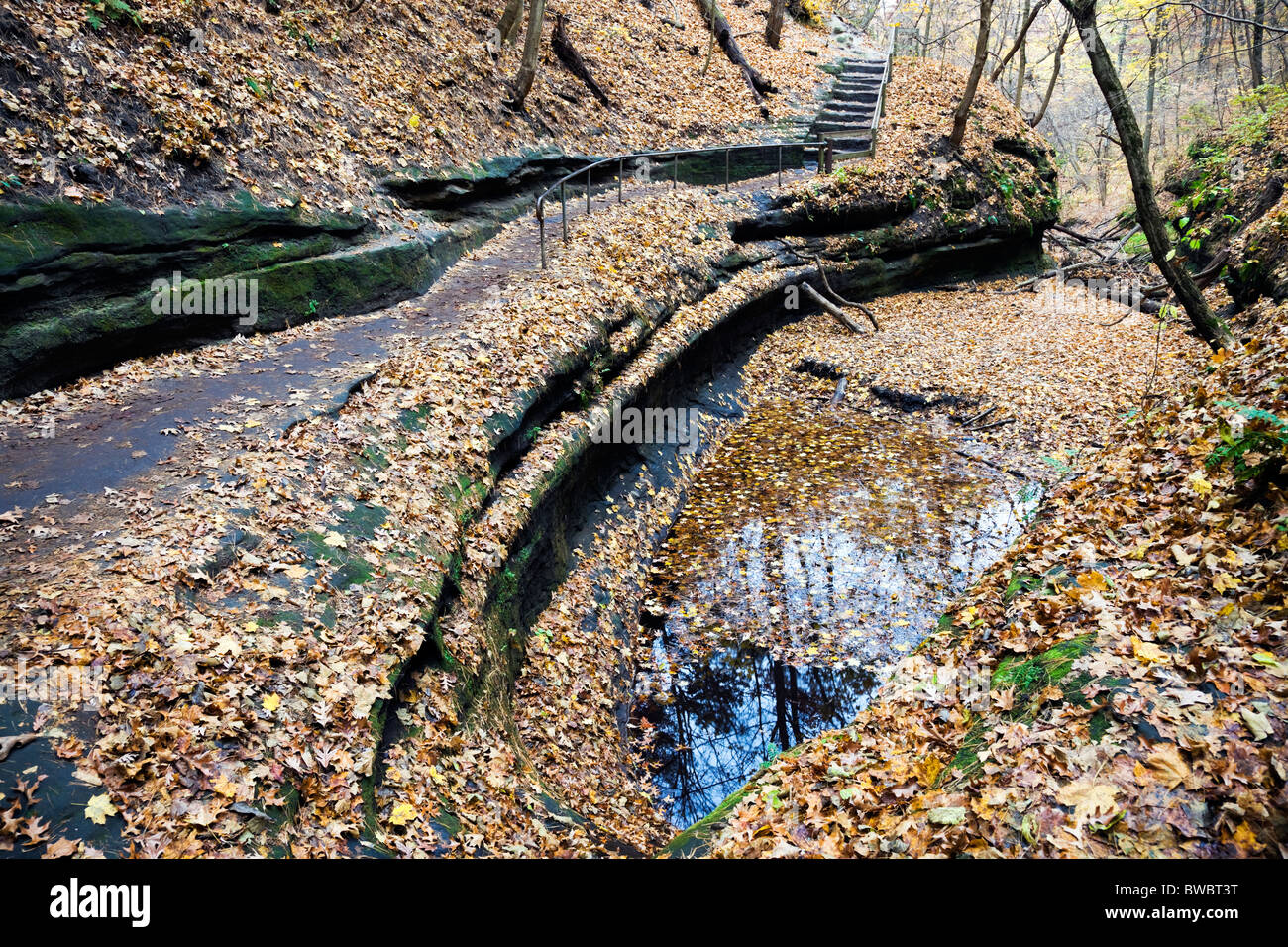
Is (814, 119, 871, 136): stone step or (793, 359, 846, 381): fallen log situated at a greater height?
(814, 119, 871, 136): stone step

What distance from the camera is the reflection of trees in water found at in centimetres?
698

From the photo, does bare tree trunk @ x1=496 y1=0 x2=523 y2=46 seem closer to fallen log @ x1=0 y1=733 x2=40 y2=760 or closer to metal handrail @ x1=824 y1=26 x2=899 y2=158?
metal handrail @ x1=824 y1=26 x2=899 y2=158

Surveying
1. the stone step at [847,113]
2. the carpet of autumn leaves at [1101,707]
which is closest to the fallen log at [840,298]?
the stone step at [847,113]

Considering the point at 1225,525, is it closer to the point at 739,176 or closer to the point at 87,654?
the point at 87,654

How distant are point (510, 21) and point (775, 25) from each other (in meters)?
14.5

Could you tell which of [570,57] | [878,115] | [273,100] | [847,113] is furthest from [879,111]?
[273,100]

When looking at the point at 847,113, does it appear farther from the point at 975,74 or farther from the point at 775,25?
the point at 775,25

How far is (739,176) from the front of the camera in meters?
20.8

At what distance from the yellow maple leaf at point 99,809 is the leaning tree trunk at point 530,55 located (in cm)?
1585

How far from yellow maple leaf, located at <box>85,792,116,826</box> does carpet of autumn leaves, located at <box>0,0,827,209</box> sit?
6.64 metres

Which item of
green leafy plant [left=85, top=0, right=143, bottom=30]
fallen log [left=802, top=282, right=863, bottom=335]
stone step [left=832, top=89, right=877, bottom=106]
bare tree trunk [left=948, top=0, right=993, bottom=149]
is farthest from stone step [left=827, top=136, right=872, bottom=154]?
green leafy plant [left=85, top=0, right=143, bottom=30]
